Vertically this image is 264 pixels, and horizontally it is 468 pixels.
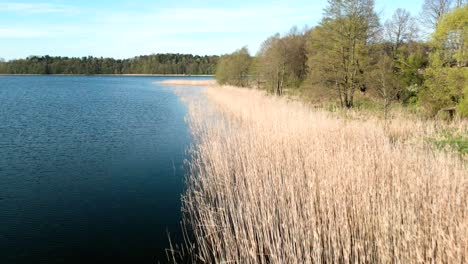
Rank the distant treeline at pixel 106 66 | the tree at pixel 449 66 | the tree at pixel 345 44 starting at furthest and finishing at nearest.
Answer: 1. the distant treeline at pixel 106 66
2. the tree at pixel 345 44
3. the tree at pixel 449 66

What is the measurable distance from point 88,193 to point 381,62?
44.3ft

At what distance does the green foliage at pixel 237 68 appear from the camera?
3812cm

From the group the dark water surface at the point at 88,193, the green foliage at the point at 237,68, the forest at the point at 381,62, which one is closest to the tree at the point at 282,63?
the forest at the point at 381,62

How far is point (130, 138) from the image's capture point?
41.5 feet

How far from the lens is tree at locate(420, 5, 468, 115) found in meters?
11.3

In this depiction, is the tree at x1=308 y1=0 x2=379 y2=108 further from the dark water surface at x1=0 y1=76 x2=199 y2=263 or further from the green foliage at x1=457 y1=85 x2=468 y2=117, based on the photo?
the dark water surface at x1=0 y1=76 x2=199 y2=263

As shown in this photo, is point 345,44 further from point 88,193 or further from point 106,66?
point 106,66

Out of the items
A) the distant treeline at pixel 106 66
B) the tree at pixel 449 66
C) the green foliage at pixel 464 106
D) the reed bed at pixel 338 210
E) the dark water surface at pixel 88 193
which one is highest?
the distant treeline at pixel 106 66

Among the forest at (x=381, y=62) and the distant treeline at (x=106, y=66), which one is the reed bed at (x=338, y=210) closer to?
the forest at (x=381, y=62)

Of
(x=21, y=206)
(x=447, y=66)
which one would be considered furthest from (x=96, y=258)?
(x=447, y=66)

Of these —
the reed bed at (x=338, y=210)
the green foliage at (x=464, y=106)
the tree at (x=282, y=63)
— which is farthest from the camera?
the tree at (x=282, y=63)

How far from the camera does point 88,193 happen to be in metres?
7.19

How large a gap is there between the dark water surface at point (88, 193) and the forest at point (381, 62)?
24.6 ft

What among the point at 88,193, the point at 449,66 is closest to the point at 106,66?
the point at 449,66
